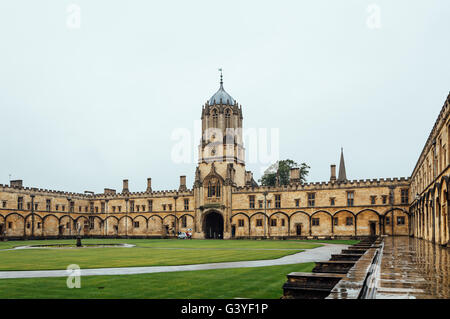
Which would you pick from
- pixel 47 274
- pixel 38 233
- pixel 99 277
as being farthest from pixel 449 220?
pixel 38 233

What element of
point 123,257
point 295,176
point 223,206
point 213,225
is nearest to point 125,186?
point 213,225

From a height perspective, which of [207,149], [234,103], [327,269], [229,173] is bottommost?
[327,269]

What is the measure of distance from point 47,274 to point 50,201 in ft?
184

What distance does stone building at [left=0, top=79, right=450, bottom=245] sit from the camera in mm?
53625

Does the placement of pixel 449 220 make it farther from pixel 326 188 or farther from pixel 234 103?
pixel 234 103

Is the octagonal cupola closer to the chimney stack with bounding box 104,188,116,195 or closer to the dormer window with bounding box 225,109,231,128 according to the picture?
the dormer window with bounding box 225,109,231,128

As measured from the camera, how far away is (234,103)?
71000 mm

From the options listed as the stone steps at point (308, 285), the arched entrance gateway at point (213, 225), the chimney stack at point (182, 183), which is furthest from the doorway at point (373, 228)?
the stone steps at point (308, 285)

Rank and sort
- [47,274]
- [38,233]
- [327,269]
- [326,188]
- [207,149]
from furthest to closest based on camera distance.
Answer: [207,149] → [38,233] → [326,188] → [47,274] → [327,269]

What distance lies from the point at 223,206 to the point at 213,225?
5607mm

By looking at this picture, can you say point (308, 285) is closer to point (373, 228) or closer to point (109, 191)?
point (373, 228)

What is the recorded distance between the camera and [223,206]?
2448 inches

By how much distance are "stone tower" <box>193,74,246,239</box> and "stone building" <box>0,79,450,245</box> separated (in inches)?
6.1
